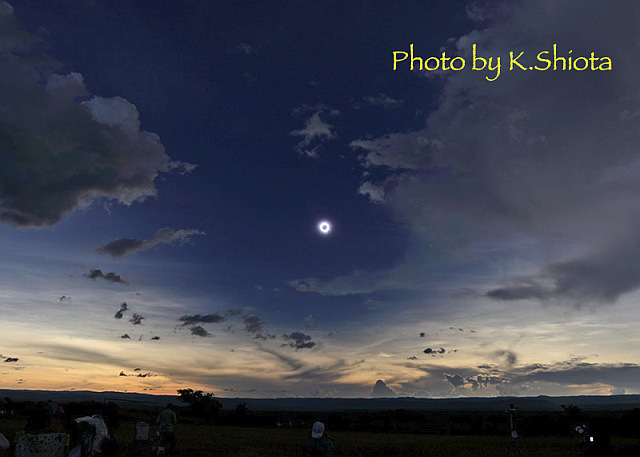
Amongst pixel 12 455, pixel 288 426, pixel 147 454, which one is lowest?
pixel 288 426

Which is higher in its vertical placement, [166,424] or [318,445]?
[318,445]

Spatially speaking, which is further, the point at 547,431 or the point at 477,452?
the point at 547,431

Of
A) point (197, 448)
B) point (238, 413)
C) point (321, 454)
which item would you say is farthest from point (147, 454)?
point (238, 413)

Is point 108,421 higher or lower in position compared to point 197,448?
higher

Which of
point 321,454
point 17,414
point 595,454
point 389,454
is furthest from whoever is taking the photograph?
point 17,414

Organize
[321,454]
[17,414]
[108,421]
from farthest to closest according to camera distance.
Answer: [17,414] → [108,421] → [321,454]

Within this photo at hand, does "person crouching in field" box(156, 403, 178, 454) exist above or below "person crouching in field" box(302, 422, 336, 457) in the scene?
below

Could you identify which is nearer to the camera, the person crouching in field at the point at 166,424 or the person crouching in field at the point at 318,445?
the person crouching in field at the point at 318,445

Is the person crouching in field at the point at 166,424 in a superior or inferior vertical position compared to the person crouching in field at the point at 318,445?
inferior

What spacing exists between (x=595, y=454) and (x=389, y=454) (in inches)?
512

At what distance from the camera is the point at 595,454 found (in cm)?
1256

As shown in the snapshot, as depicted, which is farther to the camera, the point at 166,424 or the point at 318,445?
the point at 166,424

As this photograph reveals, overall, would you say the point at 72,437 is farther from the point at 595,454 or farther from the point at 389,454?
the point at 389,454

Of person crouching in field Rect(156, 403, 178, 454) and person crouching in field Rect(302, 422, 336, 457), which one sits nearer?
person crouching in field Rect(302, 422, 336, 457)
